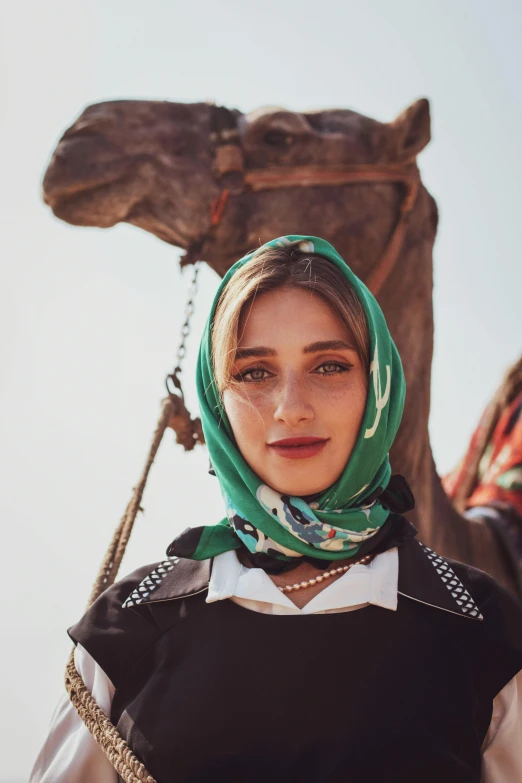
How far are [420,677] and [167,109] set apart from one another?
2.56 meters

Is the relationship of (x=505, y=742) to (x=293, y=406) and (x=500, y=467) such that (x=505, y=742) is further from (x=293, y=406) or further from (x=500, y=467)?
(x=500, y=467)

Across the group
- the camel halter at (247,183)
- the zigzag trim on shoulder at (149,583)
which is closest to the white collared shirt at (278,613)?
the zigzag trim on shoulder at (149,583)

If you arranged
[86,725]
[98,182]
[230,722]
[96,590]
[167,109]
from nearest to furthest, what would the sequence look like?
1. [230,722]
2. [86,725]
3. [96,590]
4. [98,182]
5. [167,109]

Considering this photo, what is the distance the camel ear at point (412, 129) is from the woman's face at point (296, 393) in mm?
1813

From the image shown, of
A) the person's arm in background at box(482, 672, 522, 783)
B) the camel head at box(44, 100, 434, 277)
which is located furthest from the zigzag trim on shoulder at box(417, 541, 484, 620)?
the camel head at box(44, 100, 434, 277)

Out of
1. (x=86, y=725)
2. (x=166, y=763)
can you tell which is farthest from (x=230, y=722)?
(x=86, y=725)

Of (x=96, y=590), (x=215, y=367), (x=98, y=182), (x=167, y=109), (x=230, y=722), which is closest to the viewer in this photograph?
(x=230, y=722)

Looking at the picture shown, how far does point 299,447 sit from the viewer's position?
1381mm

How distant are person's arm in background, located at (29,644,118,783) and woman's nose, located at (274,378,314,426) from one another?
20.2 inches

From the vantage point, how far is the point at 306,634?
4.20 ft

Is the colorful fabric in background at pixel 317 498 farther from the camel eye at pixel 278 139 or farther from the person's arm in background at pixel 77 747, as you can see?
the camel eye at pixel 278 139

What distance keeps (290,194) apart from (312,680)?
211 centimetres

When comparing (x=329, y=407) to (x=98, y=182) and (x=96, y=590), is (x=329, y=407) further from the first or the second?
(x=98, y=182)

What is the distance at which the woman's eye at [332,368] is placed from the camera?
4.75 ft
